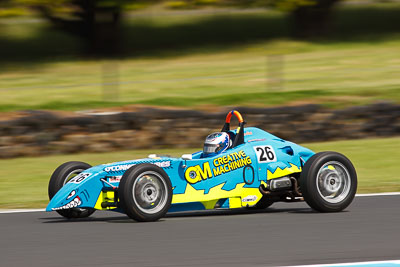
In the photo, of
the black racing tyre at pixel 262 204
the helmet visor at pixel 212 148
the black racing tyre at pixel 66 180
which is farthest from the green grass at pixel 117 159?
the helmet visor at pixel 212 148

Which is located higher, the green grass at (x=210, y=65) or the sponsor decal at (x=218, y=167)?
the green grass at (x=210, y=65)

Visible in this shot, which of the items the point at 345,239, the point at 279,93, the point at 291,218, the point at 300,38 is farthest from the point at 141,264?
the point at 300,38

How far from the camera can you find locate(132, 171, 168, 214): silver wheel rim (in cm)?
853

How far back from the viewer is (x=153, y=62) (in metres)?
26.7

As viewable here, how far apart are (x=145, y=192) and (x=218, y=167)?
Answer: 981 millimetres

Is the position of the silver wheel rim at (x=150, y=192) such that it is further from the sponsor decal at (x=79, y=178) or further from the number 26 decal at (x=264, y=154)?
the number 26 decal at (x=264, y=154)

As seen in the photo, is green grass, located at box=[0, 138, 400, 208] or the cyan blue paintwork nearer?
the cyan blue paintwork

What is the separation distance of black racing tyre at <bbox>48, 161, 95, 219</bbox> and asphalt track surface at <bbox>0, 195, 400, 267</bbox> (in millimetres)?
156

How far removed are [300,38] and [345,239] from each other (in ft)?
74.4

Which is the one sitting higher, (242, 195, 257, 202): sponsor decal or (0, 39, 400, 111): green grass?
(0, 39, 400, 111): green grass

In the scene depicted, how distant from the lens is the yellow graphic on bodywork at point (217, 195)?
899 cm

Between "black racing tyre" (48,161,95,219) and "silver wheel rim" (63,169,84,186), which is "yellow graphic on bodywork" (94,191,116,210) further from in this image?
"silver wheel rim" (63,169,84,186)

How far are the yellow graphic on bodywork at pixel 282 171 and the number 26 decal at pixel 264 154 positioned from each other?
0.13m

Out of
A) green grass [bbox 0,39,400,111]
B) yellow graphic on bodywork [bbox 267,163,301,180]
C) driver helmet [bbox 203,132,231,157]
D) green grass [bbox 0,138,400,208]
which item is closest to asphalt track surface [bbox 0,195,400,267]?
yellow graphic on bodywork [bbox 267,163,301,180]
